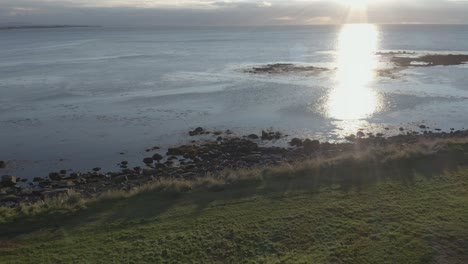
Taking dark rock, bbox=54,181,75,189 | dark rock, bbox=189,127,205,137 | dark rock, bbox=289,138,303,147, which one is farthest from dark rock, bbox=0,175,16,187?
dark rock, bbox=289,138,303,147

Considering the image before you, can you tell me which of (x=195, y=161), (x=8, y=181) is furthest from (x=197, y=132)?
(x=8, y=181)

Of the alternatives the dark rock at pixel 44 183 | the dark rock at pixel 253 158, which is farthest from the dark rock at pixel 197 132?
the dark rock at pixel 44 183

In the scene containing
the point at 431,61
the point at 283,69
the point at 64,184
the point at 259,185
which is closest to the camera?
the point at 259,185

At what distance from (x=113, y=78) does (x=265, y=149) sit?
41.1 metres

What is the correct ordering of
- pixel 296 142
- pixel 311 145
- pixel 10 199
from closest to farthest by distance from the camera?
1. pixel 10 199
2. pixel 311 145
3. pixel 296 142

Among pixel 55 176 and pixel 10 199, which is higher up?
pixel 10 199

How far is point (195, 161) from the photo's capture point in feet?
89.5

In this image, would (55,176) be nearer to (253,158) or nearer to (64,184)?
(64,184)

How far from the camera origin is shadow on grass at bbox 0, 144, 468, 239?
15.2m

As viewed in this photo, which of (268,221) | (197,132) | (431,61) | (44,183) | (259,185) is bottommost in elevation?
(44,183)

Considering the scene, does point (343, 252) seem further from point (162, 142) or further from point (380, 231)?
point (162, 142)

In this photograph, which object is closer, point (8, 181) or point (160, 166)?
point (8, 181)

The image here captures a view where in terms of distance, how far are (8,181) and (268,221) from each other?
16.1 meters

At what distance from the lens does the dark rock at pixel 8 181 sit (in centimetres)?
2384
